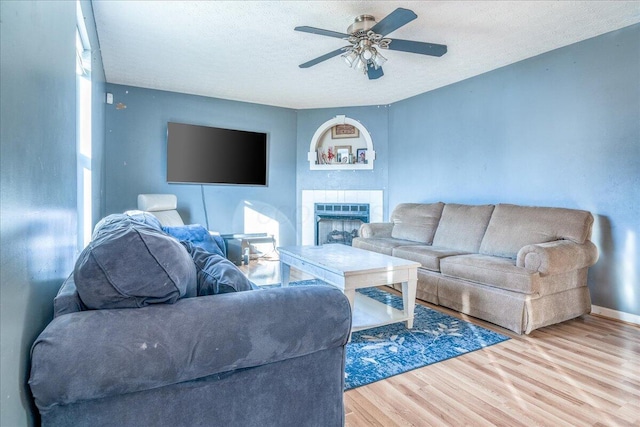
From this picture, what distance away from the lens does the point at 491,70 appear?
12.2 feet

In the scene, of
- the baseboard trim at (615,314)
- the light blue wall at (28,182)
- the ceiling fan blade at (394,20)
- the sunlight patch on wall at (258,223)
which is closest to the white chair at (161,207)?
the sunlight patch on wall at (258,223)

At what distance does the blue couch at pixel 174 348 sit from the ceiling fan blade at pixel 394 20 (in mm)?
1820

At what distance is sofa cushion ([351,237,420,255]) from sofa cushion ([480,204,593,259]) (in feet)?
2.75

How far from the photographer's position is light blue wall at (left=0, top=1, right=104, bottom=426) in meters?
0.68

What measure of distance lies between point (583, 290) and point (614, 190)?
850mm

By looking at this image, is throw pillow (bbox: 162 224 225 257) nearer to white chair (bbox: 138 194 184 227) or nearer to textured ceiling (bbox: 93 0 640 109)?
white chair (bbox: 138 194 184 227)

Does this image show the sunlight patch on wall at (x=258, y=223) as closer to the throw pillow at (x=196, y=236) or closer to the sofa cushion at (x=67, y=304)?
the throw pillow at (x=196, y=236)

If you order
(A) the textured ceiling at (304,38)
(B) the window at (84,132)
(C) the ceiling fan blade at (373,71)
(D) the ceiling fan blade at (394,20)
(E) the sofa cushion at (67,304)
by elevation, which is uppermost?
(A) the textured ceiling at (304,38)

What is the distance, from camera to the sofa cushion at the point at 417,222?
389cm

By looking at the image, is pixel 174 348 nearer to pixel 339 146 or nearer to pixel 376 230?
pixel 376 230

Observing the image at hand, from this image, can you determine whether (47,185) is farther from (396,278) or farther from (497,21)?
(497,21)

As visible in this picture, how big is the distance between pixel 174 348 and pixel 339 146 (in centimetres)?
482

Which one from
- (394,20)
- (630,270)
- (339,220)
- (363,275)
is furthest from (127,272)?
(339,220)

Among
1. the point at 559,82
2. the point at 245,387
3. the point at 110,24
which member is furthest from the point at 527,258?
the point at 110,24
